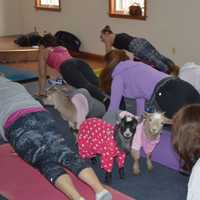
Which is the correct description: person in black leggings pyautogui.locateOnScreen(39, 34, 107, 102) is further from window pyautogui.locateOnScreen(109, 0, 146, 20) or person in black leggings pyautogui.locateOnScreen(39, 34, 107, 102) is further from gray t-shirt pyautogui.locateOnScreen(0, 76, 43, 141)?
window pyautogui.locateOnScreen(109, 0, 146, 20)

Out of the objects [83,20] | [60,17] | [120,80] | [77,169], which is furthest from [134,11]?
[77,169]

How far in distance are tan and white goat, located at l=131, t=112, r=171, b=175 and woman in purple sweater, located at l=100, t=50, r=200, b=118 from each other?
0.22 m

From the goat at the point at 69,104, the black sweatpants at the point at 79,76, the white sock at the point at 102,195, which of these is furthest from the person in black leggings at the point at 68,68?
the white sock at the point at 102,195

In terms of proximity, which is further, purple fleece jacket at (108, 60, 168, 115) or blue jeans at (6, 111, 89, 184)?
purple fleece jacket at (108, 60, 168, 115)

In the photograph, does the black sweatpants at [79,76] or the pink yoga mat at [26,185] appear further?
the black sweatpants at [79,76]

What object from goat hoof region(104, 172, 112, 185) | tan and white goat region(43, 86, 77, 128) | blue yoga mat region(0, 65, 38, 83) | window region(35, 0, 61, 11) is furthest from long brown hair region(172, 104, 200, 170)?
window region(35, 0, 61, 11)

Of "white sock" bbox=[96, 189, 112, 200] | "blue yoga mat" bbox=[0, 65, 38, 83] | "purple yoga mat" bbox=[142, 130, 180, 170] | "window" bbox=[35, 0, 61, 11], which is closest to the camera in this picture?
"white sock" bbox=[96, 189, 112, 200]

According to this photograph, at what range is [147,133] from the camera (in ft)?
9.33

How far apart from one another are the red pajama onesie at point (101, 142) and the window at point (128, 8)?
144 inches

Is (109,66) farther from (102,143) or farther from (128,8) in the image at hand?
(128,8)

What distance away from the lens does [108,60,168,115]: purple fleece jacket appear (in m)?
Result: 3.18

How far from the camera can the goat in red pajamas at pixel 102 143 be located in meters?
2.77

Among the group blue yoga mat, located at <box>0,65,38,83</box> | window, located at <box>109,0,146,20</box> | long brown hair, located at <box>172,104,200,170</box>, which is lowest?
blue yoga mat, located at <box>0,65,38,83</box>

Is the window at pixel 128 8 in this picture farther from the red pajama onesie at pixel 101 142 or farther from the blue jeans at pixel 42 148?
the blue jeans at pixel 42 148
